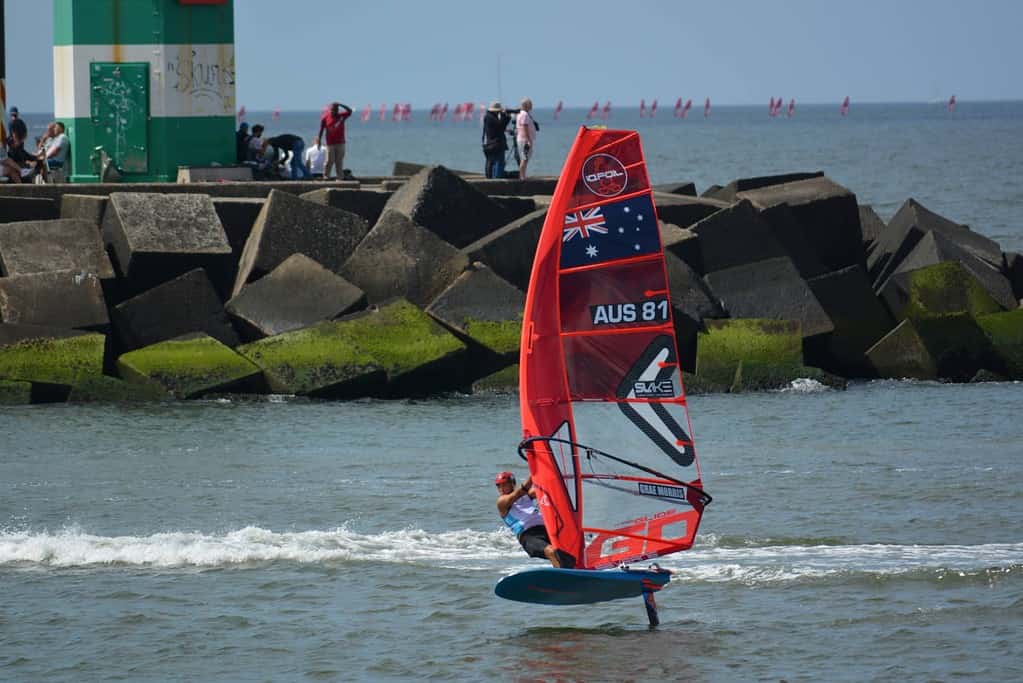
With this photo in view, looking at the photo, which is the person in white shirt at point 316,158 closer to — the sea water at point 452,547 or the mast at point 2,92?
the mast at point 2,92

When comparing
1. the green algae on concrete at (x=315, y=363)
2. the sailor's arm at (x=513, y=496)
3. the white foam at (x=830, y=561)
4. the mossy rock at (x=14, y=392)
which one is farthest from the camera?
the green algae on concrete at (x=315, y=363)

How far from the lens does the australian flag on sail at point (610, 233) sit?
12.9 metres

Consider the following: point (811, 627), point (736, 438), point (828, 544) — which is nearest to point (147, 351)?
point (736, 438)

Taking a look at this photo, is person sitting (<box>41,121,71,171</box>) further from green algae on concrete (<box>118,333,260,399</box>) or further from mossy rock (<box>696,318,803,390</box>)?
mossy rock (<box>696,318,803,390</box>)

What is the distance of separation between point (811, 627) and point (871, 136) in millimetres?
125214

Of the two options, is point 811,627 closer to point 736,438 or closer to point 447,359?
point 736,438

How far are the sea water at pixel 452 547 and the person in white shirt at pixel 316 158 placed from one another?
11.0m

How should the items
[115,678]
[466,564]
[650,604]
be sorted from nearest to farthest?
[115,678], [650,604], [466,564]

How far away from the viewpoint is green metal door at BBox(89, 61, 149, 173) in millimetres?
27328

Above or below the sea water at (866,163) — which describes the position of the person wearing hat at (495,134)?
above

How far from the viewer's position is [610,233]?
12977 mm

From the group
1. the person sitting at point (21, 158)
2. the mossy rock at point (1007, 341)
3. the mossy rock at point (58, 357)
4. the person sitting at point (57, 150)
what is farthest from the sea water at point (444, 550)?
the person sitting at point (21, 158)

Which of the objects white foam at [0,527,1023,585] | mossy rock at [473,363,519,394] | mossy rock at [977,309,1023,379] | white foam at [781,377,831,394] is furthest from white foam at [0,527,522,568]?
mossy rock at [977,309,1023,379]

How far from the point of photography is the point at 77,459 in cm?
1858
